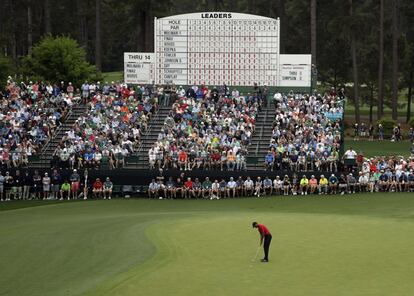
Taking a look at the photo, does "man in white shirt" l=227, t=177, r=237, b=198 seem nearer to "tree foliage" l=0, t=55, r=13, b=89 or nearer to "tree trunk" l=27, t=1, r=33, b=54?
"tree foliage" l=0, t=55, r=13, b=89

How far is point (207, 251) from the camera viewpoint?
89.8 feet

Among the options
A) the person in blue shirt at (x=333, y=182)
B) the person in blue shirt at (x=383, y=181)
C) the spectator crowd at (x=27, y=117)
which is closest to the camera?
the person in blue shirt at (x=333, y=182)

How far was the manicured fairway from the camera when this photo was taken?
22.9m

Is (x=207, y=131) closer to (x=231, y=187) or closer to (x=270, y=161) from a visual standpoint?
(x=270, y=161)

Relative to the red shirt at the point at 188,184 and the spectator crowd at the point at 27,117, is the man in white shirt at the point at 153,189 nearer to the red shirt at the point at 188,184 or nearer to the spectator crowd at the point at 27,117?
the red shirt at the point at 188,184

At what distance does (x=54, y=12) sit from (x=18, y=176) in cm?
4732

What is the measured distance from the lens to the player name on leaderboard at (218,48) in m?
51.9

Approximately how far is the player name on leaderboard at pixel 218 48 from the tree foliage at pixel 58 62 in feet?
33.7

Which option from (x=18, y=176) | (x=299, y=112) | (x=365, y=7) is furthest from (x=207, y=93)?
(x=365, y=7)

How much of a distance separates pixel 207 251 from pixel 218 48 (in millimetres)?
26481

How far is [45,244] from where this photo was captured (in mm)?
29312

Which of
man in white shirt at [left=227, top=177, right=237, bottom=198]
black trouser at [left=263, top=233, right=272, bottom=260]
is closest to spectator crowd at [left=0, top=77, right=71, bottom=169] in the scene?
man in white shirt at [left=227, top=177, right=237, bottom=198]

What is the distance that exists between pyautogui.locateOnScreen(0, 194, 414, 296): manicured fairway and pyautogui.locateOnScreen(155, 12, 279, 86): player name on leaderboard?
14.1 meters

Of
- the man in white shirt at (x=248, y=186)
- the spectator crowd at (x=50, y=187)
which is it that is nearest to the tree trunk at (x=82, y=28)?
the spectator crowd at (x=50, y=187)
